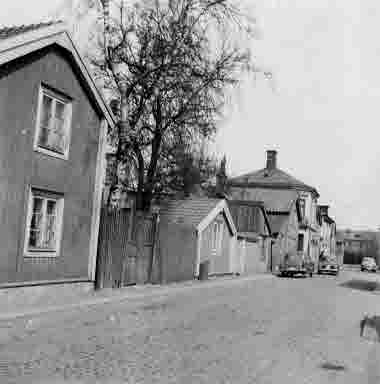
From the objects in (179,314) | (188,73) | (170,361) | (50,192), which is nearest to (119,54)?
(188,73)

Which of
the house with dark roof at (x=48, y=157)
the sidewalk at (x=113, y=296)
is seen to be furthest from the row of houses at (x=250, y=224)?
the house with dark roof at (x=48, y=157)

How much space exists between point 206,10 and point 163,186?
10.8 meters

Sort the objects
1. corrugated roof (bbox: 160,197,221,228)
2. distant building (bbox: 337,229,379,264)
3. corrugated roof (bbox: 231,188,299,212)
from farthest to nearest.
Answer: distant building (bbox: 337,229,379,264) < corrugated roof (bbox: 231,188,299,212) < corrugated roof (bbox: 160,197,221,228)

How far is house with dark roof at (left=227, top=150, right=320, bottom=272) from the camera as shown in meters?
61.8

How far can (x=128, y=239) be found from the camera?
19812mm

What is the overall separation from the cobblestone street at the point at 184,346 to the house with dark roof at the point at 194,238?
6.95 m

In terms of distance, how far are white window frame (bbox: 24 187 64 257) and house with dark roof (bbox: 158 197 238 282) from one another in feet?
21.6

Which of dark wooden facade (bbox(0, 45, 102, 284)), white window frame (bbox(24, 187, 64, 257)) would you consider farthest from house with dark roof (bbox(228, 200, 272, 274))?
white window frame (bbox(24, 187, 64, 257))

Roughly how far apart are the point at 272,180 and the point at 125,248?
47.9 metres

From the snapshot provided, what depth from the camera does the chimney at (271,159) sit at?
69.6m

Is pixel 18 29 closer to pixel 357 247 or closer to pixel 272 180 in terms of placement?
pixel 272 180

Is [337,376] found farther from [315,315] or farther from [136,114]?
[136,114]

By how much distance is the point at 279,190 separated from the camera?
62.8 m

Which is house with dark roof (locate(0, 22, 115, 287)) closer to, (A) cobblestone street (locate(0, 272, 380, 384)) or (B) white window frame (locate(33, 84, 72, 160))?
(B) white window frame (locate(33, 84, 72, 160))
